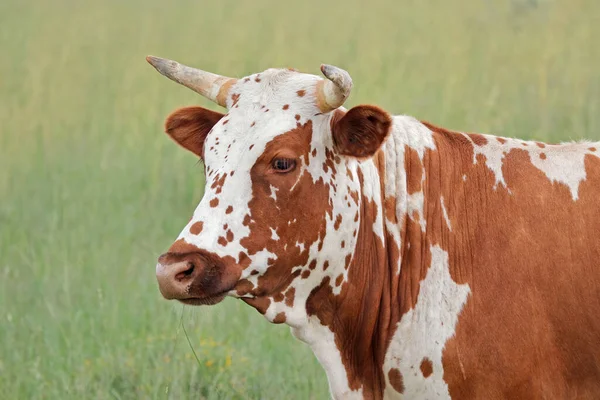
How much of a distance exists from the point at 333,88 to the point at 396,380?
1410 millimetres

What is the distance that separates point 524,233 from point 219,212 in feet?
4.80

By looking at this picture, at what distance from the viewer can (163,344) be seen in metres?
7.32

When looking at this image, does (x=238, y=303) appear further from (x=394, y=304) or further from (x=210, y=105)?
(x=210, y=105)

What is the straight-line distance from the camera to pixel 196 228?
466 centimetres

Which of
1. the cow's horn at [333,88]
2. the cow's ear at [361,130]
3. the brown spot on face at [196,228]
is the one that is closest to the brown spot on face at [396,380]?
the cow's ear at [361,130]

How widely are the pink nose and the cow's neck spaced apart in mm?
751

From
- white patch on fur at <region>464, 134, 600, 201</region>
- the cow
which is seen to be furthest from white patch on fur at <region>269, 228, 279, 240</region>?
white patch on fur at <region>464, 134, 600, 201</region>

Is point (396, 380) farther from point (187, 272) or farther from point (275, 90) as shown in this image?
point (275, 90)

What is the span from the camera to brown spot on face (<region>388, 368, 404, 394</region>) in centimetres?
494

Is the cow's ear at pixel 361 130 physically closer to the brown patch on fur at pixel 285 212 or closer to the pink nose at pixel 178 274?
the brown patch on fur at pixel 285 212

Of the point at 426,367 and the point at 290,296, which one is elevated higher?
the point at 290,296

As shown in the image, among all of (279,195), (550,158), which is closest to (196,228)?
(279,195)

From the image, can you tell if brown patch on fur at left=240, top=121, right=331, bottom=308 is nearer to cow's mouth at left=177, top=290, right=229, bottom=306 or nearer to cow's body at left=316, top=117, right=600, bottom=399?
cow's mouth at left=177, top=290, right=229, bottom=306

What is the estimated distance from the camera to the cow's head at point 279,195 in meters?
4.69
